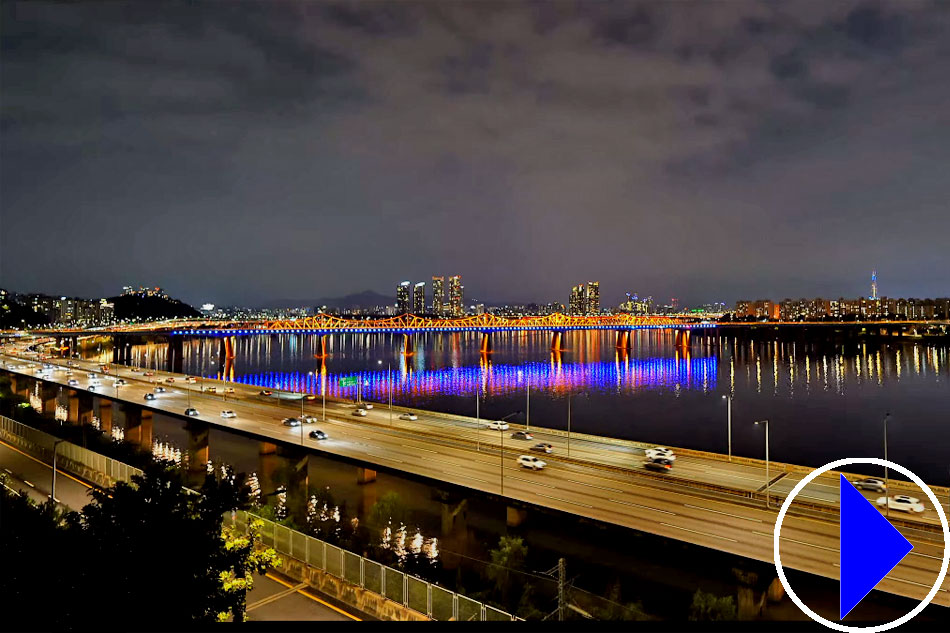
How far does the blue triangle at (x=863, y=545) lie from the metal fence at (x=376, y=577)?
937cm

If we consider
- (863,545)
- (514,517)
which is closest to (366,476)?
(514,517)

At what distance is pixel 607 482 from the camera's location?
27094 millimetres

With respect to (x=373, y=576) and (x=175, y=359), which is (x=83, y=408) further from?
(x=175, y=359)

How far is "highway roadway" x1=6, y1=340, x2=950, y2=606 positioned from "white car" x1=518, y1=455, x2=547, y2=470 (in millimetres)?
325

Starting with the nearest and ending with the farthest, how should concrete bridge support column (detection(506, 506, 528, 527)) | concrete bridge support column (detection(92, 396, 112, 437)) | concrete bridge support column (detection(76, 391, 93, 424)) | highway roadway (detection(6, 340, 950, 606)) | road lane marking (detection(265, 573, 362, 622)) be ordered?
road lane marking (detection(265, 573, 362, 622)), highway roadway (detection(6, 340, 950, 606)), concrete bridge support column (detection(506, 506, 528, 527)), concrete bridge support column (detection(92, 396, 112, 437)), concrete bridge support column (detection(76, 391, 93, 424))

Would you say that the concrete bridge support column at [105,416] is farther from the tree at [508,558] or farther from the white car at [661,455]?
the white car at [661,455]

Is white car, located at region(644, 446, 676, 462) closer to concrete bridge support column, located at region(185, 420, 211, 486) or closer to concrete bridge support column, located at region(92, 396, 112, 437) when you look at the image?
concrete bridge support column, located at region(185, 420, 211, 486)

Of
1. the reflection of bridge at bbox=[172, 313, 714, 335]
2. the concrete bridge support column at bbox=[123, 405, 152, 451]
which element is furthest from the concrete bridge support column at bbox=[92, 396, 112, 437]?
the reflection of bridge at bbox=[172, 313, 714, 335]

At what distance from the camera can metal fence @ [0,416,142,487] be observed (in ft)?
82.5

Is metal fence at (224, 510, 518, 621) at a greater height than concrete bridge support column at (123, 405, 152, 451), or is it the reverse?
metal fence at (224, 510, 518, 621)

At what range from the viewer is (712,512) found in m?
22.9

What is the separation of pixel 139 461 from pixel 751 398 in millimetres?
65566

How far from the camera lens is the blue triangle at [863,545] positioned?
3.93 m

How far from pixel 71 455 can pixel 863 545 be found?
3346cm
